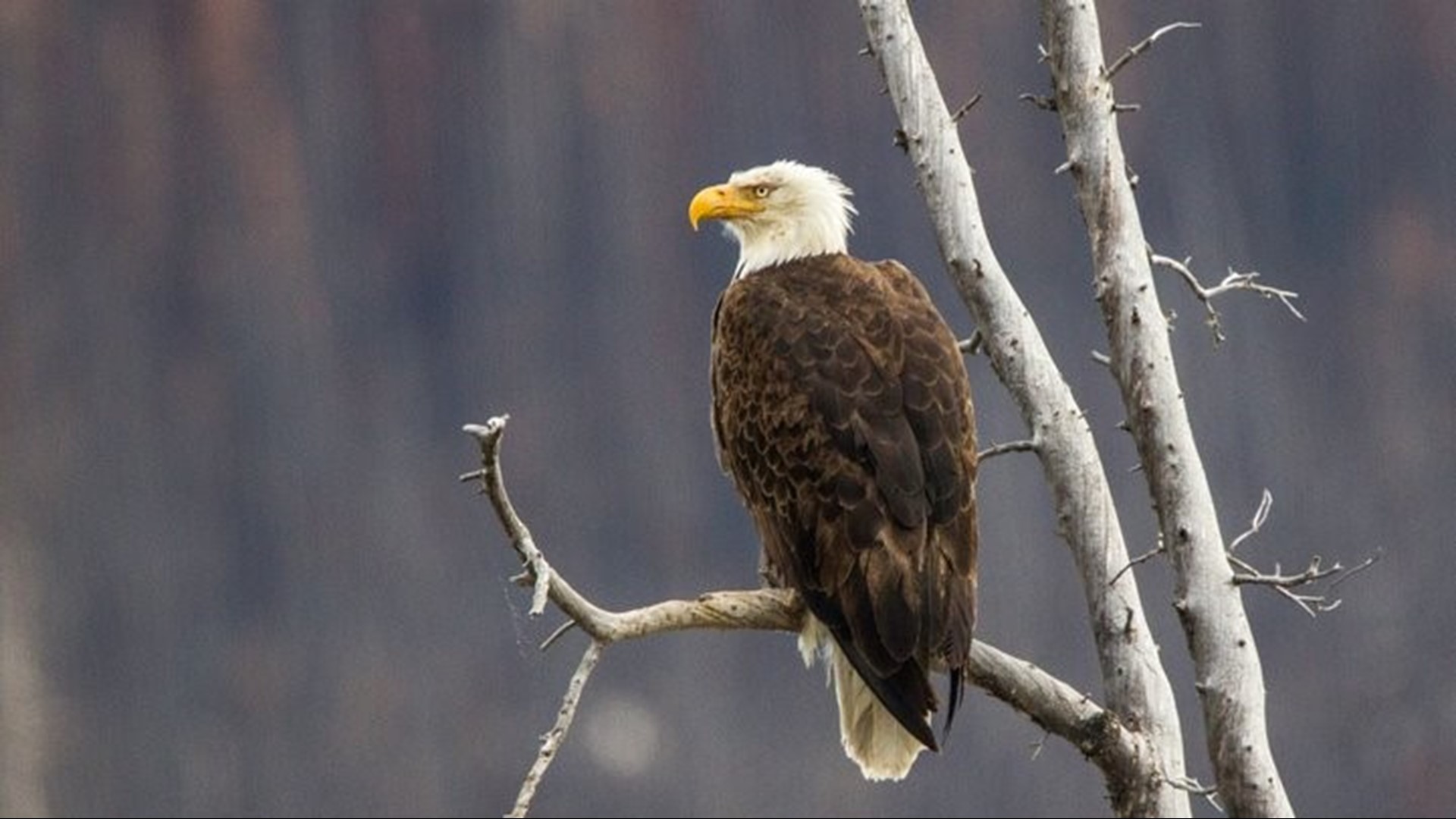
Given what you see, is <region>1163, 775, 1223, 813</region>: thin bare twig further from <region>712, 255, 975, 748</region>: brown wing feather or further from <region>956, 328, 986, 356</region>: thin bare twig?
<region>956, 328, 986, 356</region>: thin bare twig

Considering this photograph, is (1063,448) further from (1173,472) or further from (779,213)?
(779,213)

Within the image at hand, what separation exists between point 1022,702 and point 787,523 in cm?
48

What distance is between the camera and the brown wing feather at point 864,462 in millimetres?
3520

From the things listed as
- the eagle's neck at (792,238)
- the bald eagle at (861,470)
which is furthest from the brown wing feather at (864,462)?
the eagle's neck at (792,238)

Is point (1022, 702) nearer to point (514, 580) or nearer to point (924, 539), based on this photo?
point (924, 539)

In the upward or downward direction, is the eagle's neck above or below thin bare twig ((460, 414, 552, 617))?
above

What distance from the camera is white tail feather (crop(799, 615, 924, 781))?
383 centimetres

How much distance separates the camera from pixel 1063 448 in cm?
372

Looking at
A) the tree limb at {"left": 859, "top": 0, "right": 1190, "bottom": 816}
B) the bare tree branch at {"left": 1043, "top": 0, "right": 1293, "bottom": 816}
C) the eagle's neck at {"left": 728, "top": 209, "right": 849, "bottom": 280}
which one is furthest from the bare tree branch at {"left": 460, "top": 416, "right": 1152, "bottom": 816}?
the eagle's neck at {"left": 728, "top": 209, "right": 849, "bottom": 280}

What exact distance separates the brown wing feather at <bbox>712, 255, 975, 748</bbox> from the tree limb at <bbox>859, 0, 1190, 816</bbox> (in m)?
0.11

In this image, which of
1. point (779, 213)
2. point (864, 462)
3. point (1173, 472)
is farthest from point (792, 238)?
point (1173, 472)

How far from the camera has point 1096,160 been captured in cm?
371

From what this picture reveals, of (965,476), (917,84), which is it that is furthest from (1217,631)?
(917,84)

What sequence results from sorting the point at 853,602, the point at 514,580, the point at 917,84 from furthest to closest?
1. the point at 917,84
2. the point at 853,602
3. the point at 514,580
